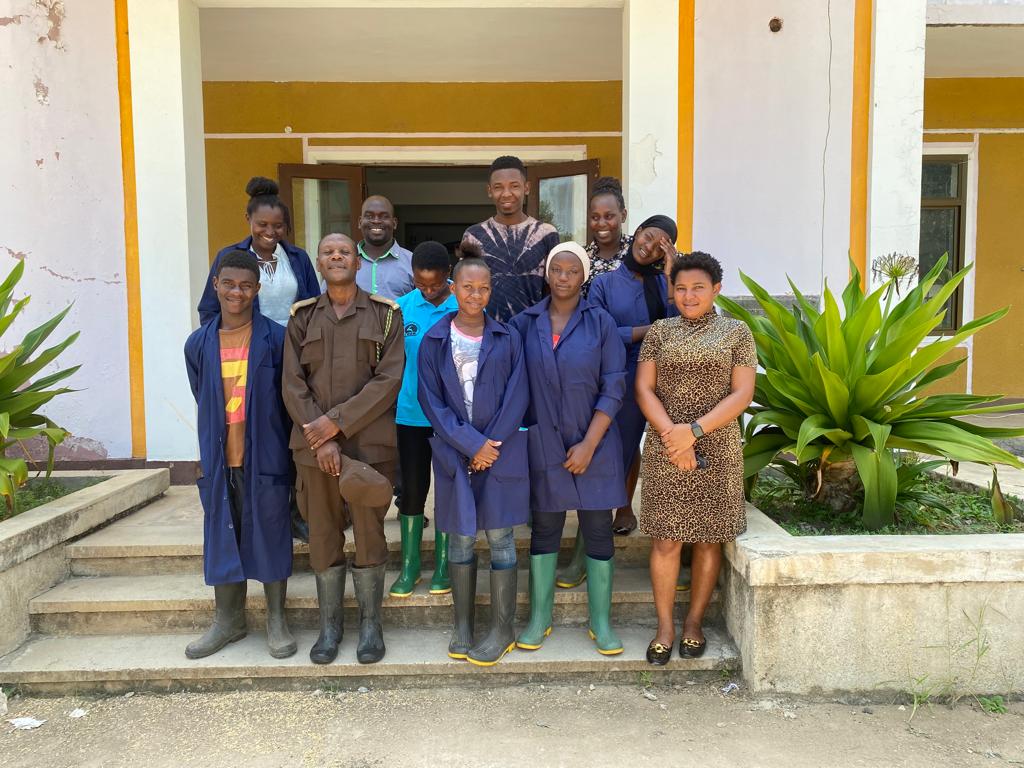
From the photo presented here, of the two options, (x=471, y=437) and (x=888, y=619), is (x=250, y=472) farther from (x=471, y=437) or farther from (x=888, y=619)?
(x=888, y=619)

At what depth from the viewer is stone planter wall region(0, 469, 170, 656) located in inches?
121

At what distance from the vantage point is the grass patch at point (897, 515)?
3.23 metres

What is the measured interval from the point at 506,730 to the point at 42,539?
7.67ft

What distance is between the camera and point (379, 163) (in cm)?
716

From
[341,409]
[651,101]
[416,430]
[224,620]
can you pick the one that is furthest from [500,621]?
[651,101]

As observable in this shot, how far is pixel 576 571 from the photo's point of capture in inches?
128

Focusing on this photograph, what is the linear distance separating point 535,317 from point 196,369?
1.43m

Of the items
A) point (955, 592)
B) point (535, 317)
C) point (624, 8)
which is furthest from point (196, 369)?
point (624, 8)

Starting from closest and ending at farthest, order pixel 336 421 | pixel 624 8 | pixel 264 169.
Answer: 1. pixel 336 421
2. pixel 624 8
3. pixel 264 169

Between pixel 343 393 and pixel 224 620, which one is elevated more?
pixel 343 393

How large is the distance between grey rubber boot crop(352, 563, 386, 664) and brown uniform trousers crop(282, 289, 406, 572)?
6cm

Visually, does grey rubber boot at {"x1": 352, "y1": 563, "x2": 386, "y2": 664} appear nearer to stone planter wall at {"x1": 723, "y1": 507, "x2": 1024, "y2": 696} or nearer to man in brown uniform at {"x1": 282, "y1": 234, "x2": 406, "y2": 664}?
man in brown uniform at {"x1": 282, "y1": 234, "x2": 406, "y2": 664}

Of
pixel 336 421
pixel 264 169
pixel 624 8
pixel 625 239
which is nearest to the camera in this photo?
pixel 336 421

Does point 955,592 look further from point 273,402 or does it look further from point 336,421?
point 273,402
